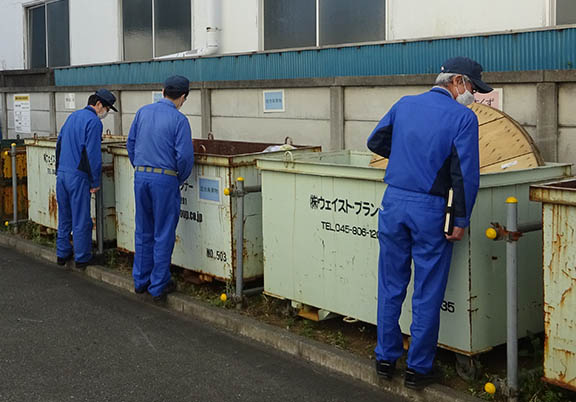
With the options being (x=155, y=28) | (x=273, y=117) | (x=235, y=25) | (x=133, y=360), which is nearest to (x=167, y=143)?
(x=133, y=360)

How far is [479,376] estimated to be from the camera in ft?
17.0

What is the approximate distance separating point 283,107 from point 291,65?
1.87ft

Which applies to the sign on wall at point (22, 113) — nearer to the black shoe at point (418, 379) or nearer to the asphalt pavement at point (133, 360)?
the asphalt pavement at point (133, 360)

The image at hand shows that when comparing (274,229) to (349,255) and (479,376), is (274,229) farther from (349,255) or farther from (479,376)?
(479,376)

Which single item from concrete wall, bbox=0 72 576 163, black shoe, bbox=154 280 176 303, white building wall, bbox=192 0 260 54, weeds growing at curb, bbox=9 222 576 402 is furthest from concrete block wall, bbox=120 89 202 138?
black shoe, bbox=154 280 176 303

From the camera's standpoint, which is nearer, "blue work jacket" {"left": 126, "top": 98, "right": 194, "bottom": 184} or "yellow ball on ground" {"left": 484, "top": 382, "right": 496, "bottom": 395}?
"yellow ball on ground" {"left": 484, "top": 382, "right": 496, "bottom": 395}

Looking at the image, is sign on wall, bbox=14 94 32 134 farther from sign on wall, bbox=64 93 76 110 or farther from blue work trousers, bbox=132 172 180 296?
blue work trousers, bbox=132 172 180 296

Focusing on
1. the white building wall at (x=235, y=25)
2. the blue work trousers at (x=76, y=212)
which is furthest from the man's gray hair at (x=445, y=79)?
the white building wall at (x=235, y=25)

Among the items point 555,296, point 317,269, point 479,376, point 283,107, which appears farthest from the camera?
point 283,107

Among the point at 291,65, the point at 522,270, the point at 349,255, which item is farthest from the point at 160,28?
the point at 522,270

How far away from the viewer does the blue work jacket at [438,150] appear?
187 inches

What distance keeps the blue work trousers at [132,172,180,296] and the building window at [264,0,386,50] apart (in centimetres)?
349

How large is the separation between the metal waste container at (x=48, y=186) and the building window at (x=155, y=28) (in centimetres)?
284

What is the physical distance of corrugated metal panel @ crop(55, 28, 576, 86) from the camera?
7.16 metres
